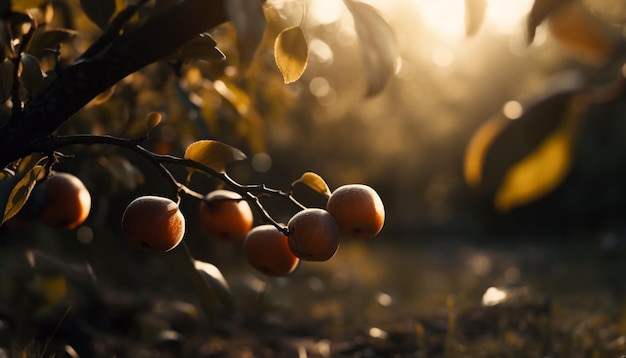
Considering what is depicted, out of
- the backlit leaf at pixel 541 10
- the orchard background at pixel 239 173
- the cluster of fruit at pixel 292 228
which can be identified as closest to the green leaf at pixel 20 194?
the orchard background at pixel 239 173

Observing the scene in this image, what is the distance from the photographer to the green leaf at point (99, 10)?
1.11 meters

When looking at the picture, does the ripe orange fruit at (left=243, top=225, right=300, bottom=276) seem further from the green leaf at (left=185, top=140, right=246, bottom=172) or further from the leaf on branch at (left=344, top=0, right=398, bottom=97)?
the leaf on branch at (left=344, top=0, right=398, bottom=97)

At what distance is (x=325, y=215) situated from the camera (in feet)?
3.14

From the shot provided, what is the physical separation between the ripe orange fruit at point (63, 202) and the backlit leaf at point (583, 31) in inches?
41.1

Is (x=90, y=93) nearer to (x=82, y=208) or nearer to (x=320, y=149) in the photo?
(x=82, y=208)

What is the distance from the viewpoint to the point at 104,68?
914mm

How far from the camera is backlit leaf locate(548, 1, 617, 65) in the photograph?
1.07 feet

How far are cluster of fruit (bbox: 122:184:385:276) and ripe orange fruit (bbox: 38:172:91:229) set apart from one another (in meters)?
0.26

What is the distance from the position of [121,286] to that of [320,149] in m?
5.44

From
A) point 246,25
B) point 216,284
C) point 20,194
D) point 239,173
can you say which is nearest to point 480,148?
point 246,25

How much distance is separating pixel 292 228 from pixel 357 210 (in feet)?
0.30

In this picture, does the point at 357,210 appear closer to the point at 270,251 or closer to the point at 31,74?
the point at 270,251

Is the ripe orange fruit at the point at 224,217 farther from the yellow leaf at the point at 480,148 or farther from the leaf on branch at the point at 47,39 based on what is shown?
the yellow leaf at the point at 480,148

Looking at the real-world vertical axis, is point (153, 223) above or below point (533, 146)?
above
